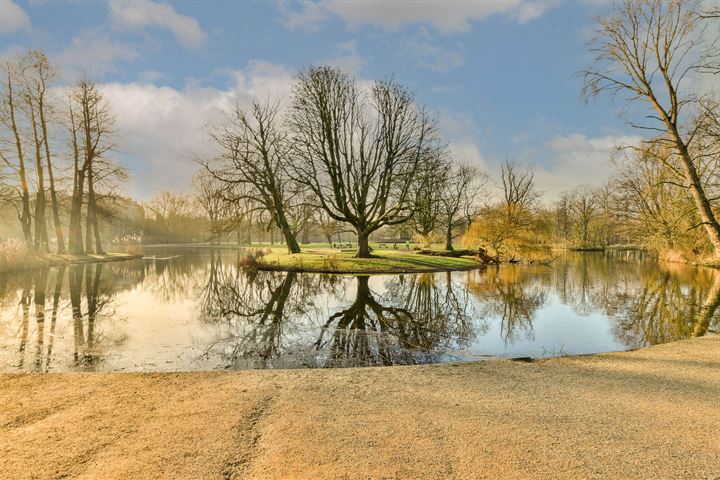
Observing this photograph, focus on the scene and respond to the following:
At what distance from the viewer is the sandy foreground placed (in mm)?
3666

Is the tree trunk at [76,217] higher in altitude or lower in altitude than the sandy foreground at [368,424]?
higher

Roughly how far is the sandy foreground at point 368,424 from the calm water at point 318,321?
1.47 meters

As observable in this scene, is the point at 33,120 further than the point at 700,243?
No

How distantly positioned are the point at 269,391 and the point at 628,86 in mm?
14044

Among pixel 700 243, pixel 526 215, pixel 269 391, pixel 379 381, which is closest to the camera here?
pixel 269 391

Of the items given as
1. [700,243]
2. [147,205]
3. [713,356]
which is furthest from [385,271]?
[147,205]

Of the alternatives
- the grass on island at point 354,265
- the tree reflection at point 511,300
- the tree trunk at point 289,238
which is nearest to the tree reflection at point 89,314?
the tree reflection at point 511,300

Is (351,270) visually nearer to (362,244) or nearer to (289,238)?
(362,244)

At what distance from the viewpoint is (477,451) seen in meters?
3.89

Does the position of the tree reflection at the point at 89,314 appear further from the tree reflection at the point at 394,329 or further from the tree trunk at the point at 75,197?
the tree trunk at the point at 75,197

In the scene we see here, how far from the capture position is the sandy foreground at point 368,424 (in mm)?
3666

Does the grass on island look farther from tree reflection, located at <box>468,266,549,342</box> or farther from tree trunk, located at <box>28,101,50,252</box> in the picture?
tree trunk, located at <box>28,101,50,252</box>

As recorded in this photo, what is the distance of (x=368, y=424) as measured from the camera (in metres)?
4.48

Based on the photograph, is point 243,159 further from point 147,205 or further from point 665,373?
point 147,205
